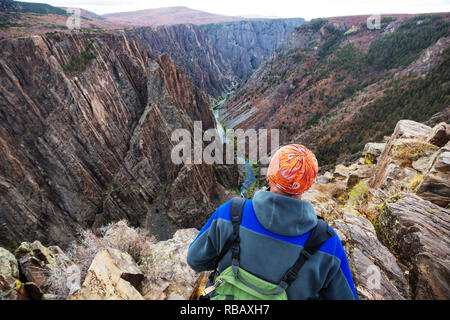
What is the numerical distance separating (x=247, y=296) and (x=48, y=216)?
113 feet

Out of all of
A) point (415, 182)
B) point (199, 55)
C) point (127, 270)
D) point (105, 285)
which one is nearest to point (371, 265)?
point (415, 182)

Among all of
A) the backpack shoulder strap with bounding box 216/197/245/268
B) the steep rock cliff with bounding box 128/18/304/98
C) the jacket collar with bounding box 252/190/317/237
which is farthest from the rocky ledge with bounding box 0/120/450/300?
the steep rock cliff with bounding box 128/18/304/98

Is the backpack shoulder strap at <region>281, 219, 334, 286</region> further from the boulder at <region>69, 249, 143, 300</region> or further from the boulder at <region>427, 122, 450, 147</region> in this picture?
the boulder at <region>427, 122, 450, 147</region>

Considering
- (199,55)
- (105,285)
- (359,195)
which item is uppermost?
(199,55)

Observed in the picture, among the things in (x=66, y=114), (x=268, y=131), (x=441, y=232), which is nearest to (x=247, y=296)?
(x=441, y=232)

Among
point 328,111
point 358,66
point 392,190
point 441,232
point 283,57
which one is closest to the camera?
point 441,232

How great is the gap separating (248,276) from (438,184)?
27.6 feet

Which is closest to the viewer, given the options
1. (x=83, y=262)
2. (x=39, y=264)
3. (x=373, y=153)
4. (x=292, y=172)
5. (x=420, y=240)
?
(x=292, y=172)

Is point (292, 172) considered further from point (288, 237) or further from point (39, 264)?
point (39, 264)

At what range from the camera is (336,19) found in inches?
4663

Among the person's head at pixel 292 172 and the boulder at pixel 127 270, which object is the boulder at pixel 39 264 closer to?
the boulder at pixel 127 270

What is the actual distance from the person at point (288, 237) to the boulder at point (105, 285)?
142 inches

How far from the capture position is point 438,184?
730 cm
